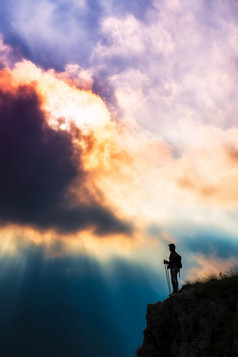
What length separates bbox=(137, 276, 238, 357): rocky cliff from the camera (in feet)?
38.5

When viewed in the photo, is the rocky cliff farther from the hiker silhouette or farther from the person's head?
the person's head

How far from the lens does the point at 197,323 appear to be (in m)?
13.3

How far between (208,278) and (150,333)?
16.2 feet

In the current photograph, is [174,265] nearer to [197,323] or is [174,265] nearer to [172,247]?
[172,247]

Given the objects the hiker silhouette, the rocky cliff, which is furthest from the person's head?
the rocky cliff

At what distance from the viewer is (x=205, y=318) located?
13070 millimetres

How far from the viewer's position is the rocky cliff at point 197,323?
11750 mm

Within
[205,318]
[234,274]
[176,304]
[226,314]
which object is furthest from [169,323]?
[234,274]

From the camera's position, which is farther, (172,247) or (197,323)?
(172,247)

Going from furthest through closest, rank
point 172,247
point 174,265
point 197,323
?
point 172,247 < point 174,265 < point 197,323

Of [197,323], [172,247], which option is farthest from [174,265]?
[197,323]

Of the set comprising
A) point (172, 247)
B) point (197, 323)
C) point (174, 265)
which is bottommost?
point (197, 323)

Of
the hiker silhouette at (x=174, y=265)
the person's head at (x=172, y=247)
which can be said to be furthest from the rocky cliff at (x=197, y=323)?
the person's head at (x=172, y=247)

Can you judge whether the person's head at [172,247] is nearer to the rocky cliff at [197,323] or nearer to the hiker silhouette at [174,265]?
the hiker silhouette at [174,265]
